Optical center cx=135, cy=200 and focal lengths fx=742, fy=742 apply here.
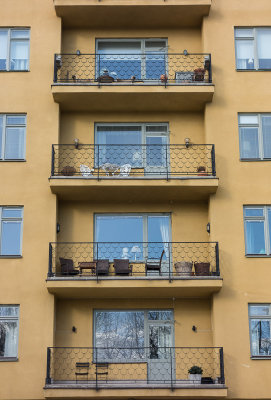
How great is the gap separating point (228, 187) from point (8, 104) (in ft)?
25.7

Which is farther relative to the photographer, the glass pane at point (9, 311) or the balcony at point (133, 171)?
the balcony at point (133, 171)

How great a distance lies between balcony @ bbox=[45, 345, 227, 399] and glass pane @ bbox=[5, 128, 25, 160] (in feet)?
21.2

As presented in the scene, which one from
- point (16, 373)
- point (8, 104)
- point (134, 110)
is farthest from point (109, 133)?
point (16, 373)

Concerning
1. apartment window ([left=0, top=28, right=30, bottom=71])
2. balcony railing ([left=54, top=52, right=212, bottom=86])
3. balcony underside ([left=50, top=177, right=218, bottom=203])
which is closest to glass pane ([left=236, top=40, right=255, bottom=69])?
balcony railing ([left=54, top=52, right=212, bottom=86])

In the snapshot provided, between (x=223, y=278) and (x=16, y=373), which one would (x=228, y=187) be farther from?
(x=16, y=373)

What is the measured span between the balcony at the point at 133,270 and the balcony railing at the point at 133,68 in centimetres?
561

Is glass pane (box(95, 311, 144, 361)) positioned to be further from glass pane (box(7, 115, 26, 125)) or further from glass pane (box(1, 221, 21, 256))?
glass pane (box(7, 115, 26, 125))

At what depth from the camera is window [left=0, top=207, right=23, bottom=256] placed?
77.7ft

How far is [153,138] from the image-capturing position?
25.6 m

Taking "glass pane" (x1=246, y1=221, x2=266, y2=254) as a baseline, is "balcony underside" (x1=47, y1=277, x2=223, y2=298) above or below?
below

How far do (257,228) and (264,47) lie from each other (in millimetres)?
6499

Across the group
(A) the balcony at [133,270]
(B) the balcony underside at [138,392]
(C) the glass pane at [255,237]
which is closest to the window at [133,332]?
(A) the balcony at [133,270]

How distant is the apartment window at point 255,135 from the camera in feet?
80.8

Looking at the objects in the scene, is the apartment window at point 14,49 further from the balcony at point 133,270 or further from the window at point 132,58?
the balcony at point 133,270
